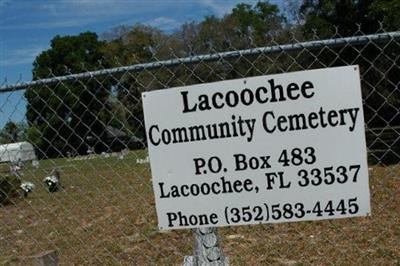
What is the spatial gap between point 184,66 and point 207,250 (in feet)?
3.38

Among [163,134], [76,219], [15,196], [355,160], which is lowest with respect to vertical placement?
[15,196]

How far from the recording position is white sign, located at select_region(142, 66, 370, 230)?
223 cm

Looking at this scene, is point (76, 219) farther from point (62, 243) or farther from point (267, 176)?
point (267, 176)

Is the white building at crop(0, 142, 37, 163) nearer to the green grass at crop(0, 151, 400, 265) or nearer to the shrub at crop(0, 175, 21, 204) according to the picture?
the green grass at crop(0, 151, 400, 265)

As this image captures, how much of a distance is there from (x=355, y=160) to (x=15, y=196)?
1104 centimetres

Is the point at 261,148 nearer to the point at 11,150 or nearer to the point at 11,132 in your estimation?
the point at 11,132

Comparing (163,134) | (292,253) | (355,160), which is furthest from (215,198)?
(292,253)

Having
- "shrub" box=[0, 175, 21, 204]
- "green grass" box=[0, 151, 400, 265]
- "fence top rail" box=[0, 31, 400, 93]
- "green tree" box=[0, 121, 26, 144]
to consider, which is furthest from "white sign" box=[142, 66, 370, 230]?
"shrub" box=[0, 175, 21, 204]

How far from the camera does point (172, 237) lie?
5973 millimetres

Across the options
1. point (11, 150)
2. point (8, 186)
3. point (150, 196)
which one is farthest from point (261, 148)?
point (8, 186)

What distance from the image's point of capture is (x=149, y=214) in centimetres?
746

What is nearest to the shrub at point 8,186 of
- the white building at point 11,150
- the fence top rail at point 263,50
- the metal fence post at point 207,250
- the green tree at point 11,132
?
the white building at point 11,150

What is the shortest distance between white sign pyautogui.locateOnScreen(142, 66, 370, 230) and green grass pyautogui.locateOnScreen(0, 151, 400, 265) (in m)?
2.55

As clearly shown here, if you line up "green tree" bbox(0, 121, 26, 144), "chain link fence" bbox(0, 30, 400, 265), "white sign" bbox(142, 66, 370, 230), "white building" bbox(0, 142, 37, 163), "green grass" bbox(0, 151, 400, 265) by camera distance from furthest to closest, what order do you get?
"green grass" bbox(0, 151, 400, 265) → "white building" bbox(0, 142, 37, 163) → "green tree" bbox(0, 121, 26, 144) → "chain link fence" bbox(0, 30, 400, 265) → "white sign" bbox(142, 66, 370, 230)
